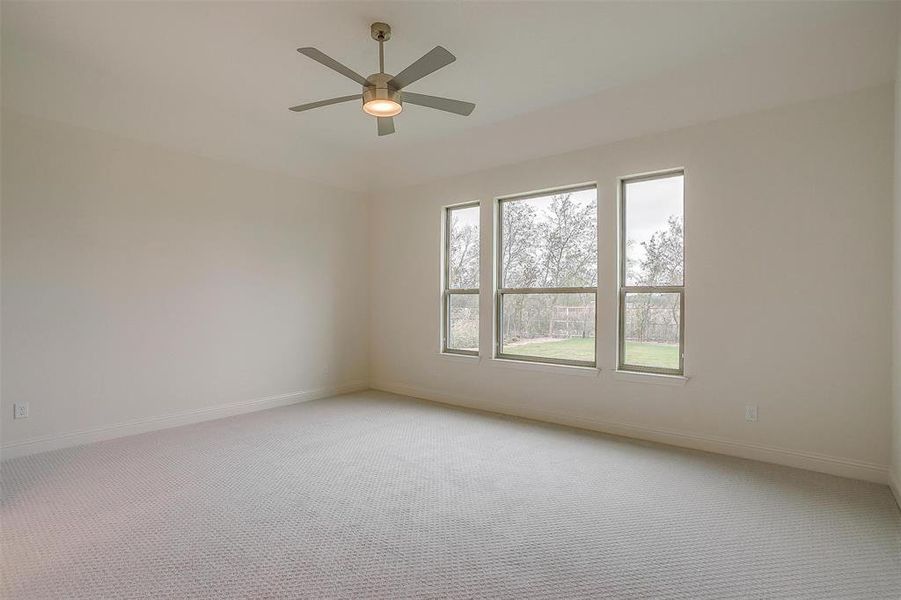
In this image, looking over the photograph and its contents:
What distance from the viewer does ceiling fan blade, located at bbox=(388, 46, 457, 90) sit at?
2502mm

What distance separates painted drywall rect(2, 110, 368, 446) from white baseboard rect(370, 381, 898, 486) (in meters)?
2.24

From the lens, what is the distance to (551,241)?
4527mm

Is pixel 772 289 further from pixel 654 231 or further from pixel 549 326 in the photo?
pixel 549 326

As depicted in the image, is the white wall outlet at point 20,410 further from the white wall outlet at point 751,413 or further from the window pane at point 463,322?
the white wall outlet at point 751,413

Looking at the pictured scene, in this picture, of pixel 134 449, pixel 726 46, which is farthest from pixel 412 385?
pixel 726 46

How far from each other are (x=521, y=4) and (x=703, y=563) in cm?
315

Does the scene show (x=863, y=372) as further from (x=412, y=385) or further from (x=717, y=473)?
(x=412, y=385)

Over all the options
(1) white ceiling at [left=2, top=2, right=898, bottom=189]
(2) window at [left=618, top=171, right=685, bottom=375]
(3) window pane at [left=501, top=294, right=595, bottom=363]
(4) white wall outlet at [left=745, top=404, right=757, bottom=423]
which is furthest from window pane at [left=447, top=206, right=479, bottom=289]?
(4) white wall outlet at [left=745, top=404, right=757, bottom=423]

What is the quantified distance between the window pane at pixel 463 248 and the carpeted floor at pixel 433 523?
2057mm

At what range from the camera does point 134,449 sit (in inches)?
138

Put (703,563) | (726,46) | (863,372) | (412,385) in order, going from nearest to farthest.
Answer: (703,563)
(863,372)
(726,46)
(412,385)

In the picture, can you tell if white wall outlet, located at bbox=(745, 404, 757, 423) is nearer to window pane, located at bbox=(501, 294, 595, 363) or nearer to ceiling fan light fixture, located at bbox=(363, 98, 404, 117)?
window pane, located at bbox=(501, 294, 595, 363)

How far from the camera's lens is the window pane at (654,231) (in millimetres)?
3783

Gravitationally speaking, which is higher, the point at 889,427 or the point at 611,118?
the point at 611,118
